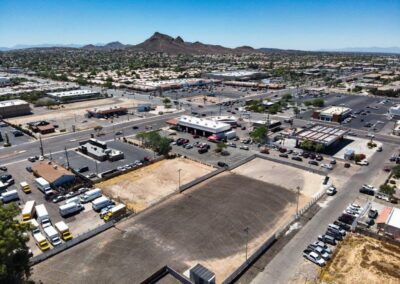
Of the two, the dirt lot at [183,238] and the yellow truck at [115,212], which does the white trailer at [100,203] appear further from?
the dirt lot at [183,238]

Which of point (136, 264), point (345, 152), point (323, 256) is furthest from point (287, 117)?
point (136, 264)

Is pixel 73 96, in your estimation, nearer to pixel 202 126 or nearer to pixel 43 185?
pixel 202 126

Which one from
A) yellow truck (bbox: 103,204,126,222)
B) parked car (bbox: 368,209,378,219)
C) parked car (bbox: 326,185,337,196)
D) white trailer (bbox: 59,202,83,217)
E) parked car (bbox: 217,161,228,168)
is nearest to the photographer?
yellow truck (bbox: 103,204,126,222)

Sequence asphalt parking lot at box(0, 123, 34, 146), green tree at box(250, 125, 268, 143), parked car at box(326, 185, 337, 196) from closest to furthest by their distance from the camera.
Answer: parked car at box(326, 185, 337, 196) → green tree at box(250, 125, 268, 143) → asphalt parking lot at box(0, 123, 34, 146)

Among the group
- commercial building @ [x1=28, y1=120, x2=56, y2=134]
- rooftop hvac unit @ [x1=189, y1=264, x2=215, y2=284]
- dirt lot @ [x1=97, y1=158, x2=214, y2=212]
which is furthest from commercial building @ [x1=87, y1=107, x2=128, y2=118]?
rooftop hvac unit @ [x1=189, y1=264, x2=215, y2=284]

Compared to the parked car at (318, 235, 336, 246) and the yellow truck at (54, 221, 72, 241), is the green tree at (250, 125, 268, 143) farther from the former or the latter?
the yellow truck at (54, 221, 72, 241)

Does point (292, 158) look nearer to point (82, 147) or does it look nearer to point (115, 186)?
point (115, 186)

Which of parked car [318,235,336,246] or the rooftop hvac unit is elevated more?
the rooftop hvac unit
